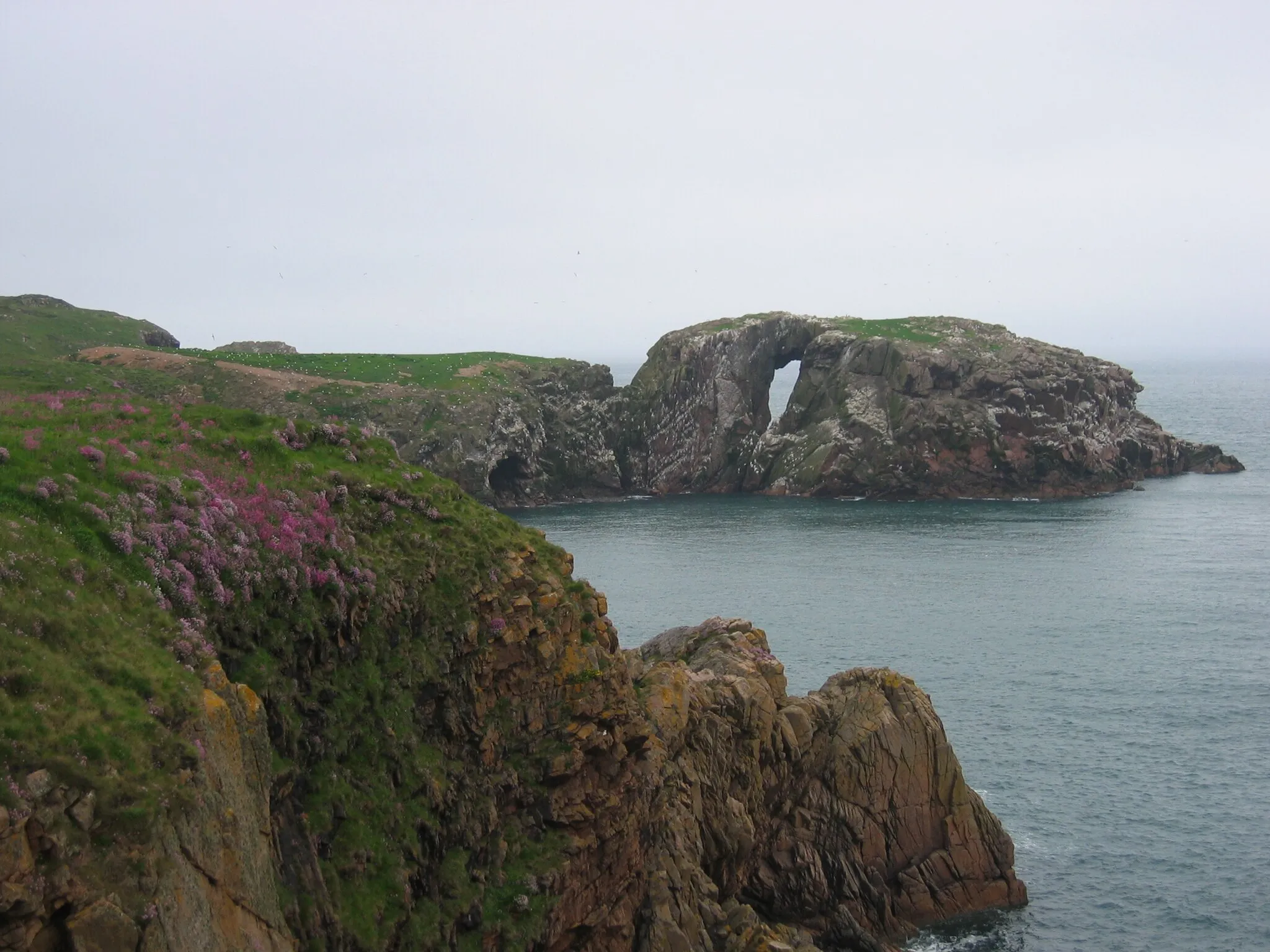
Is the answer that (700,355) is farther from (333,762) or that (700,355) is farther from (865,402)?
(333,762)

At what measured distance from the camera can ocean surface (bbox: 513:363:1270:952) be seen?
4519 centimetres

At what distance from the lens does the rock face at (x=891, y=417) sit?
139 meters

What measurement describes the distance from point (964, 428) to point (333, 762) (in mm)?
121641

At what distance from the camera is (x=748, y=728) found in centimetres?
4456

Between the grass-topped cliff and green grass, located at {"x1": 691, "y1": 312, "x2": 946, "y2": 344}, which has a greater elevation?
green grass, located at {"x1": 691, "y1": 312, "x2": 946, "y2": 344}

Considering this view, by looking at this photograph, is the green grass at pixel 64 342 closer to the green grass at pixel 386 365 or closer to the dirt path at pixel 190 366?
the dirt path at pixel 190 366

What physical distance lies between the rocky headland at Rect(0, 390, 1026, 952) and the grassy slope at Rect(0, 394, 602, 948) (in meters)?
0.08

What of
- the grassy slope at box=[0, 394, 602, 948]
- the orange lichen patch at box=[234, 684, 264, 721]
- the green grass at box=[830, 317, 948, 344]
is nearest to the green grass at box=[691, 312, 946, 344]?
the green grass at box=[830, 317, 948, 344]

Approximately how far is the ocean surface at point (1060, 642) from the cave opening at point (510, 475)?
20.8 feet

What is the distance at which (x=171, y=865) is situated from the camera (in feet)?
61.3

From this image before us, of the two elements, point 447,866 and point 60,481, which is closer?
point 60,481

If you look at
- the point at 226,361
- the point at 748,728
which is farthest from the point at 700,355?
the point at 748,728

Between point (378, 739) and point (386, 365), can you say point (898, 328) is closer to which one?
point (386, 365)

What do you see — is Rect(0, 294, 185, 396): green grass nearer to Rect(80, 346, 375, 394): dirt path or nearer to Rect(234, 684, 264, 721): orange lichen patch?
Rect(80, 346, 375, 394): dirt path
